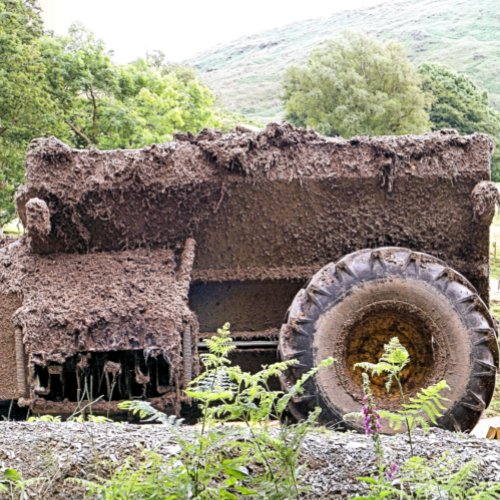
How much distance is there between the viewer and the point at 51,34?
92.7 ft

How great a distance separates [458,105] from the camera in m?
50.1

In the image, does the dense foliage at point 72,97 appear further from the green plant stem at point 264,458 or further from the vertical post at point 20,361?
the green plant stem at point 264,458

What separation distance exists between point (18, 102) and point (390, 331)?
1614cm

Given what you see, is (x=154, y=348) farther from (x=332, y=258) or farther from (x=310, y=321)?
(x=332, y=258)

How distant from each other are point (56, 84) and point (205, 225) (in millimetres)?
18604

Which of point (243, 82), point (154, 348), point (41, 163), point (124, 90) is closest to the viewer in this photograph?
point (154, 348)

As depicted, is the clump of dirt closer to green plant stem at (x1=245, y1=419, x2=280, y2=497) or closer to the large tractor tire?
the large tractor tire

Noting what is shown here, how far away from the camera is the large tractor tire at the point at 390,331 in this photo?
17.7 ft

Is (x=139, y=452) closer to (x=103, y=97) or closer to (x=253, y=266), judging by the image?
(x=253, y=266)

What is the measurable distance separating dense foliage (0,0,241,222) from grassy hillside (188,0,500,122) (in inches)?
1950

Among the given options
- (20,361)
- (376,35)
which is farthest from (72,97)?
(376,35)

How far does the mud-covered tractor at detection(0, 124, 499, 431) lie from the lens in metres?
5.27

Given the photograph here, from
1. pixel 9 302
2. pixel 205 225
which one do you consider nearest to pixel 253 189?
pixel 205 225

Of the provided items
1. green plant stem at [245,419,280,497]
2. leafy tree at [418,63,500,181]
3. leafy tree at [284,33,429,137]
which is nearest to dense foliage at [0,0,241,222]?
leafy tree at [284,33,429,137]
